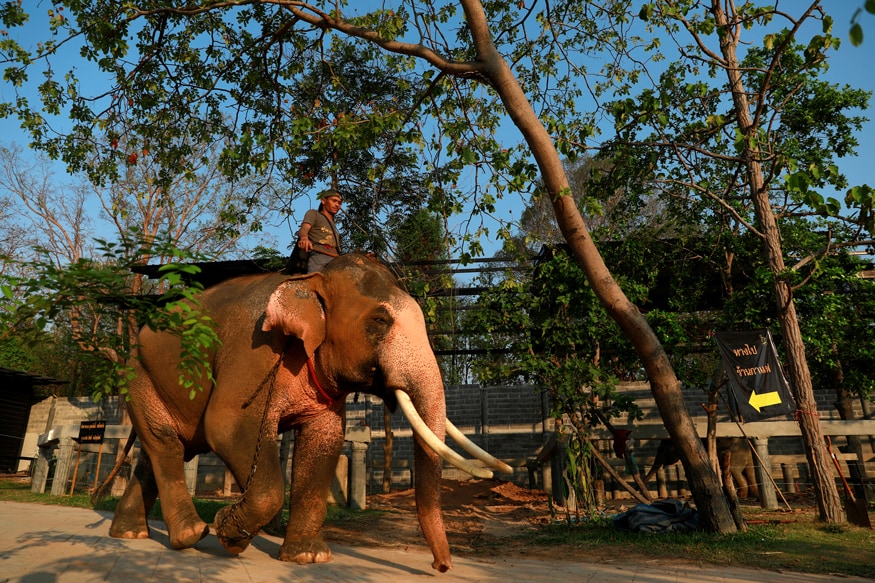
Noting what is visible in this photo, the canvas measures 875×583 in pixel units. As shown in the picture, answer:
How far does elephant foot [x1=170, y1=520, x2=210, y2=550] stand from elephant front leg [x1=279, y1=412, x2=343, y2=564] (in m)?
0.63

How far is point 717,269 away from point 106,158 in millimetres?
9483

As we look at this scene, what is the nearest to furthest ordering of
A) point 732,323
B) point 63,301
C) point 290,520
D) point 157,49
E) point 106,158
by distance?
point 63,301 → point 290,520 → point 157,49 → point 106,158 → point 732,323

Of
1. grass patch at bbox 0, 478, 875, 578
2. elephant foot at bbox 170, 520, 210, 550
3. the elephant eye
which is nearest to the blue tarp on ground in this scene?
grass patch at bbox 0, 478, 875, 578

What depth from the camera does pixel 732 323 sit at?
31.8 ft

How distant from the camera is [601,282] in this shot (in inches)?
279

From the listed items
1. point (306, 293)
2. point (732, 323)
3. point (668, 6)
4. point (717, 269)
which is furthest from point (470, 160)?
point (717, 269)

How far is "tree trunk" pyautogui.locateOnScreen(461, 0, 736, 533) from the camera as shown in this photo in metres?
6.74

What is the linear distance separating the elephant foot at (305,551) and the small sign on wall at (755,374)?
5606mm

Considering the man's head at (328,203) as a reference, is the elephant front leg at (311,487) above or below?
below

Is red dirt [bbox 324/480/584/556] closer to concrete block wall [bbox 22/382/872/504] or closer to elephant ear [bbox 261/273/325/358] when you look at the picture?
concrete block wall [bbox 22/382/872/504]

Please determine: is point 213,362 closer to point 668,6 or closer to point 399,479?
point 668,6

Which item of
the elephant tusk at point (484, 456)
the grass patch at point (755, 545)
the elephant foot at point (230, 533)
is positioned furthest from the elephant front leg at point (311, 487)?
the grass patch at point (755, 545)

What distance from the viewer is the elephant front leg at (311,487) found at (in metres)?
5.07

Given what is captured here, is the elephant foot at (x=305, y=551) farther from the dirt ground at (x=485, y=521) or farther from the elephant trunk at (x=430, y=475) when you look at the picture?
the dirt ground at (x=485, y=521)
